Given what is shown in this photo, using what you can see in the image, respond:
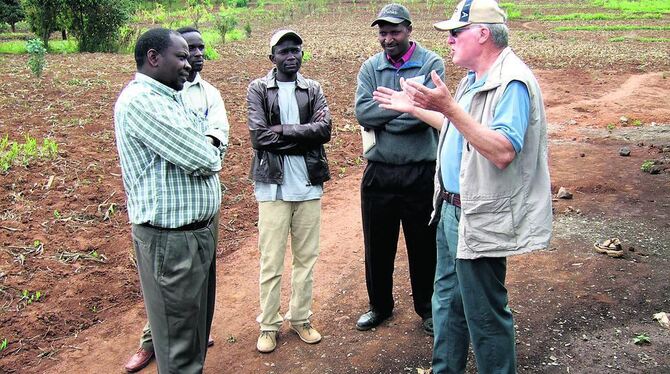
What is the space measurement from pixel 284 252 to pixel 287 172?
53 centimetres

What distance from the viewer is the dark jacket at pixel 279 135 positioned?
3918 mm

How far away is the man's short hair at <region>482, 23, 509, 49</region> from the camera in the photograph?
2.80 metres

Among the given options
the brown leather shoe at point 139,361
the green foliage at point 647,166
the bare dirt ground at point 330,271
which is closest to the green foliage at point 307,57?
the bare dirt ground at point 330,271

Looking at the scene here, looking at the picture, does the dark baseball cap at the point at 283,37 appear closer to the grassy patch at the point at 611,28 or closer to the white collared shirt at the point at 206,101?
the white collared shirt at the point at 206,101

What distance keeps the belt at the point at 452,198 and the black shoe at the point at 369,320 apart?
53.3 inches

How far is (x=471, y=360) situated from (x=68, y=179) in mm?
5334

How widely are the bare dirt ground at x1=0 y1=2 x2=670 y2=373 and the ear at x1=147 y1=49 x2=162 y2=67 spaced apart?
1.96m

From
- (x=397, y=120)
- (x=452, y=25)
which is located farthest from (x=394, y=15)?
(x=452, y=25)

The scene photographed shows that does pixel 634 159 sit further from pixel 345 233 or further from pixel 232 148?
pixel 232 148

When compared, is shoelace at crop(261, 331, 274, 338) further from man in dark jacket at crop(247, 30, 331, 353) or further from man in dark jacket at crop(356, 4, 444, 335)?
man in dark jacket at crop(356, 4, 444, 335)

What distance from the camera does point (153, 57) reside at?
9.75 feet

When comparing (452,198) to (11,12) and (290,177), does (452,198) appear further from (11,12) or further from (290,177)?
(11,12)

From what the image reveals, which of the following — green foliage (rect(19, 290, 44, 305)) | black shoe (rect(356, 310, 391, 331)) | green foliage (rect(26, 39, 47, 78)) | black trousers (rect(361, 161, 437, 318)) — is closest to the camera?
black trousers (rect(361, 161, 437, 318))

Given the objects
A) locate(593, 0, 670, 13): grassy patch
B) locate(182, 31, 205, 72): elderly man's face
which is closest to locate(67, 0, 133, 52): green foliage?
locate(182, 31, 205, 72): elderly man's face
